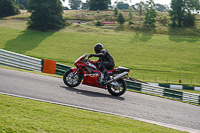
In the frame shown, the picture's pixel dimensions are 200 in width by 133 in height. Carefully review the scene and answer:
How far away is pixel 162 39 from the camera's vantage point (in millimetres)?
61500

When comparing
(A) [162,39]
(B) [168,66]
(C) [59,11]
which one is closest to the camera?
(B) [168,66]

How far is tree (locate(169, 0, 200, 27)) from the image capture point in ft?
249

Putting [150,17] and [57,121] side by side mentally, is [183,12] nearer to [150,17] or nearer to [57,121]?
[150,17]

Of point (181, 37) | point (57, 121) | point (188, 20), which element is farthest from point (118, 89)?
point (188, 20)

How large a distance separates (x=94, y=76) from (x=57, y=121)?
4841mm

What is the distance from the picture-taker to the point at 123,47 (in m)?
53.5

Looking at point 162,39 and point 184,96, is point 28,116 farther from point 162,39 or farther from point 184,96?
point 162,39

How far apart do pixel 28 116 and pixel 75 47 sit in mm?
46241

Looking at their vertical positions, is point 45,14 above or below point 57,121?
above

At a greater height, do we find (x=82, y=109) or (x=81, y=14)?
(x=81, y=14)

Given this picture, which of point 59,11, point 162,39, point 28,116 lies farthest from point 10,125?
point 59,11

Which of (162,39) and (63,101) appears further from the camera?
(162,39)

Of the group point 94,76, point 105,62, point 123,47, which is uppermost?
point 105,62

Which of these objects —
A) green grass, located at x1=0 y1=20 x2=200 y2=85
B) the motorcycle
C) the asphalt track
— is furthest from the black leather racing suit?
green grass, located at x1=0 y1=20 x2=200 y2=85
